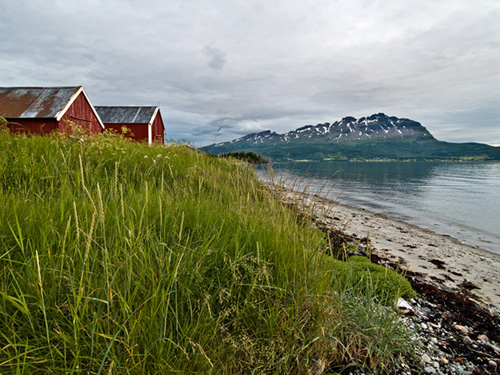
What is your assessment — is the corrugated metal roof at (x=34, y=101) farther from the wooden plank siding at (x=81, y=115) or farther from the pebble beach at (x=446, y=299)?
the pebble beach at (x=446, y=299)

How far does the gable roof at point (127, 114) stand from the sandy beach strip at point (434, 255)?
105ft

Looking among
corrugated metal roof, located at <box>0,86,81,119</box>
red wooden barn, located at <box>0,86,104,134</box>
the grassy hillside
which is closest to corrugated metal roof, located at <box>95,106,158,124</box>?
red wooden barn, located at <box>0,86,104,134</box>

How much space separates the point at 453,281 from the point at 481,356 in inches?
155

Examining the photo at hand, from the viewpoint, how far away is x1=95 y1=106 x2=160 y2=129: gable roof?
119 ft

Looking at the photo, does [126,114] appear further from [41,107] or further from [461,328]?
[461,328]

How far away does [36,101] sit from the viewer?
23.1 metres

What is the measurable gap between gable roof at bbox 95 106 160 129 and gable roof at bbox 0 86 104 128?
11611mm

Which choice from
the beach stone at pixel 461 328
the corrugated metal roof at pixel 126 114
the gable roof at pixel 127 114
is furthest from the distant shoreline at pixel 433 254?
the corrugated metal roof at pixel 126 114

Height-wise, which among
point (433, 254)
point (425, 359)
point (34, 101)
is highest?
point (34, 101)

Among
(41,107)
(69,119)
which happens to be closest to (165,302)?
(41,107)

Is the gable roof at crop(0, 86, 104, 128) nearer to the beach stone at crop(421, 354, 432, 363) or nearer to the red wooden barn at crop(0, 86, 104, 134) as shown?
the red wooden barn at crop(0, 86, 104, 134)

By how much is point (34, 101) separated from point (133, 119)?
13880 mm

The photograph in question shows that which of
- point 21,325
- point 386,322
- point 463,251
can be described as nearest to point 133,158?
point 21,325

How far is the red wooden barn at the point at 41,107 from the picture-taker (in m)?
22.1
